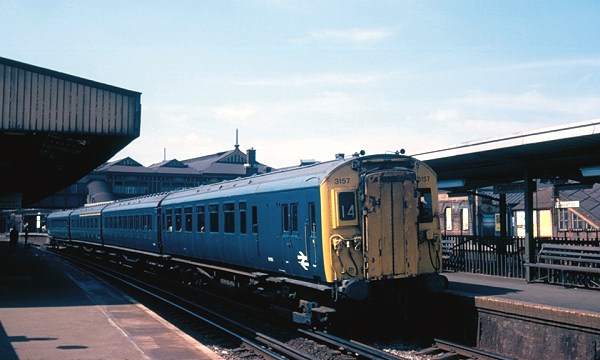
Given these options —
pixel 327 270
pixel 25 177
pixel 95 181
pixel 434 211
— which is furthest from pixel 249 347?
pixel 95 181

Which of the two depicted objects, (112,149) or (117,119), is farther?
(112,149)

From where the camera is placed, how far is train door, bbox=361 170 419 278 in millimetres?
10586

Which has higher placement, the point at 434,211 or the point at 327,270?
the point at 434,211

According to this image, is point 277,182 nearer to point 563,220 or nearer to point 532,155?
point 532,155

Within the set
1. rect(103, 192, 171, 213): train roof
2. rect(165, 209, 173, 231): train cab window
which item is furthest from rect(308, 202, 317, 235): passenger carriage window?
rect(103, 192, 171, 213): train roof

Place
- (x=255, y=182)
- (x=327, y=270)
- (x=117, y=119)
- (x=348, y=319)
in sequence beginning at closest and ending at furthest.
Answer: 1. (x=327, y=270)
2. (x=348, y=319)
3. (x=255, y=182)
4. (x=117, y=119)

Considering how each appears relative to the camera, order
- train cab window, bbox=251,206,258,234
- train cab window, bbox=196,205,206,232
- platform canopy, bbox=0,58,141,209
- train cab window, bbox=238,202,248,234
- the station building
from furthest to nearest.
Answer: the station building, train cab window, bbox=196,205,206,232, platform canopy, bbox=0,58,141,209, train cab window, bbox=238,202,248,234, train cab window, bbox=251,206,258,234

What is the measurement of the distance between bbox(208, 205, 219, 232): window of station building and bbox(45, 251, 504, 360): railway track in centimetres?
185

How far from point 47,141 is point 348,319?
10.6 m

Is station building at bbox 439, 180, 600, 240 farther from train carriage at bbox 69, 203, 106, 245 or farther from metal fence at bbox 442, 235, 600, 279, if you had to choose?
metal fence at bbox 442, 235, 600, 279

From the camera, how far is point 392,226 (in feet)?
35.4

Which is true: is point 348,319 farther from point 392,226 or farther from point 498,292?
point 498,292

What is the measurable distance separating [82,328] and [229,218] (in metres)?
4.85

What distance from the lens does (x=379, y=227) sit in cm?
1066
